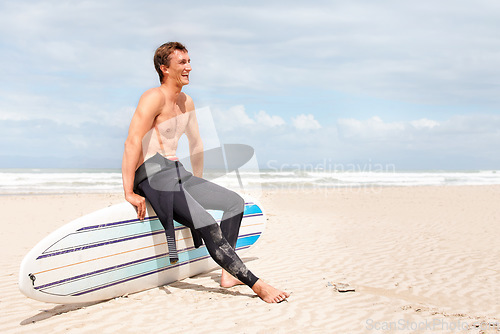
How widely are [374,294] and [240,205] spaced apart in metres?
1.47

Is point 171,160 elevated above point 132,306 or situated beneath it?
elevated above

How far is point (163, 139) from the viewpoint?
12.0ft

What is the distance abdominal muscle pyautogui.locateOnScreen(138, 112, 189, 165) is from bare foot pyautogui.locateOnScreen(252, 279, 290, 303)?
132 cm

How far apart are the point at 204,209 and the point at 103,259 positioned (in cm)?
92

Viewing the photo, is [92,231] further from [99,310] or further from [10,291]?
[10,291]

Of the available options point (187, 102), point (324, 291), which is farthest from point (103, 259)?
point (324, 291)

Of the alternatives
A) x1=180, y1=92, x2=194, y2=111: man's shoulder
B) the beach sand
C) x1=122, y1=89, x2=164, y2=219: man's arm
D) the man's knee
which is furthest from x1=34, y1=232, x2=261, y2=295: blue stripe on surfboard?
x1=180, y1=92, x2=194, y2=111: man's shoulder

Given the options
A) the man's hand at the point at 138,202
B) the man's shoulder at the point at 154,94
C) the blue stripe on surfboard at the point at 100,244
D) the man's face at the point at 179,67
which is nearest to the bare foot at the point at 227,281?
the blue stripe on surfboard at the point at 100,244

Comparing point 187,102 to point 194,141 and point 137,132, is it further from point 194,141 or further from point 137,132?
point 137,132

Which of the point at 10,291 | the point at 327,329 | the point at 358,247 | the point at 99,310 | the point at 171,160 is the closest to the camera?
the point at 327,329

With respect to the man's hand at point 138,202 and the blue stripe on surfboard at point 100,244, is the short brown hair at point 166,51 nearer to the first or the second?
the man's hand at point 138,202

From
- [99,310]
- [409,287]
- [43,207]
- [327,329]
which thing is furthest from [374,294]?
[43,207]

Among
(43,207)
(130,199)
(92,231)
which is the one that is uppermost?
(130,199)

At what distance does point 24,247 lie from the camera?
635 centimetres
